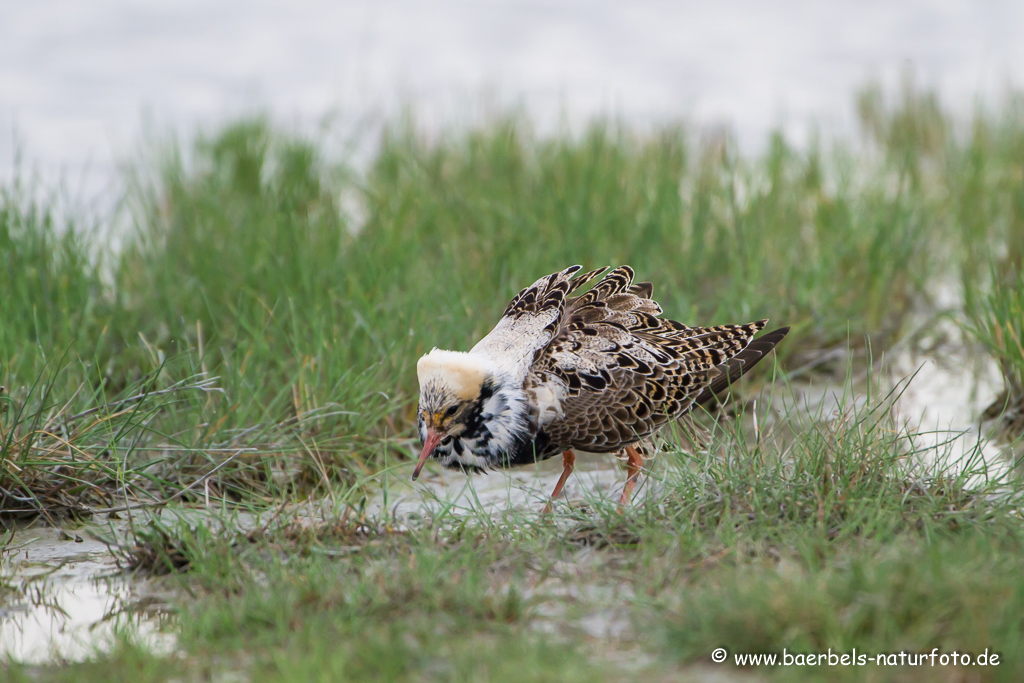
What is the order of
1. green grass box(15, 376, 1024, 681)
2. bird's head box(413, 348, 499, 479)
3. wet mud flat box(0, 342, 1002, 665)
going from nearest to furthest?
green grass box(15, 376, 1024, 681) → wet mud flat box(0, 342, 1002, 665) → bird's head box(413, 348, 499, 479)

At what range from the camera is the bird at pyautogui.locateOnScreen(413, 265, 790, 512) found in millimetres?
4215

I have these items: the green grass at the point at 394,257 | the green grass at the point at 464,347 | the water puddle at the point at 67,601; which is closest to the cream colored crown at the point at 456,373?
the green grass at the point at 464,347

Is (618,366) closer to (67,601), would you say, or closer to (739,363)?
(739,363)

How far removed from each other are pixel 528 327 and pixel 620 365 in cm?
46

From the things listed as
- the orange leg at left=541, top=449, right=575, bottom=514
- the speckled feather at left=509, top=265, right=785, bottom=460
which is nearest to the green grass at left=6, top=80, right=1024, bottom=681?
the speckled feather at left=509, top=265, right=785, bottom=460

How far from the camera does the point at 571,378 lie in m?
4.43

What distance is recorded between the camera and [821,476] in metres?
3.81

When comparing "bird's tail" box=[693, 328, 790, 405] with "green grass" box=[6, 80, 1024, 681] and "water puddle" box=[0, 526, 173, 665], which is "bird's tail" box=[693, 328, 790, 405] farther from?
"water puddle" box=[0, 526, 173, 665]

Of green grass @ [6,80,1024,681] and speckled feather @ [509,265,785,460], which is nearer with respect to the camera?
green grass @ [6,80,1024,681]

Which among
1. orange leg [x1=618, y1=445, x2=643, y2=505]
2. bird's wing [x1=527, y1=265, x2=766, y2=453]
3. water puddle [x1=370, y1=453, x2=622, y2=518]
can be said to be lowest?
water puddle [x1=370, y1=453, x2=622, y2=518]

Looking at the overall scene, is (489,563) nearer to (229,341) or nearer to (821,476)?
(821,476)

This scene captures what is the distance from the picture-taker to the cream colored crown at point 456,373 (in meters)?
4.14

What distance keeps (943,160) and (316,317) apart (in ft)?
22.0

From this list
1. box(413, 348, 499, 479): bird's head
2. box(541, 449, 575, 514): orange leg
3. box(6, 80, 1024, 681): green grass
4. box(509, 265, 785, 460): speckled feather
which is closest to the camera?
box(6, 80, 1024, 681): green grass
